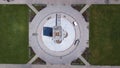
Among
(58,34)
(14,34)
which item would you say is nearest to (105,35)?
(58,34)

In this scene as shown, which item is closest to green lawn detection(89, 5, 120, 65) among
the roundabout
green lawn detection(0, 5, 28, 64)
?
the roundabout

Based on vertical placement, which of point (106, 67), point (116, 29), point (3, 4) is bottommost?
point (106, 67)

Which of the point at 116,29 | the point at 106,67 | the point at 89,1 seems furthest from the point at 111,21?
the point at 106,67

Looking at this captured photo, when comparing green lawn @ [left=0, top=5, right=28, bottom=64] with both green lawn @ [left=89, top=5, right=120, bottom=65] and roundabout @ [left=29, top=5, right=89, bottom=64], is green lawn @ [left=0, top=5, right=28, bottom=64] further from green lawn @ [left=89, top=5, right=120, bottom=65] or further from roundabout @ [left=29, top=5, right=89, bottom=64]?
→ green lawn @ [left=89, top=5, right=120, bottom=65]

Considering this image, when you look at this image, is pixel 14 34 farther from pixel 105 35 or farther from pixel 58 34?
pixel 105 35

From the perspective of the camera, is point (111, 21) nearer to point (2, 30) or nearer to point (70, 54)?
point (70, 54)
